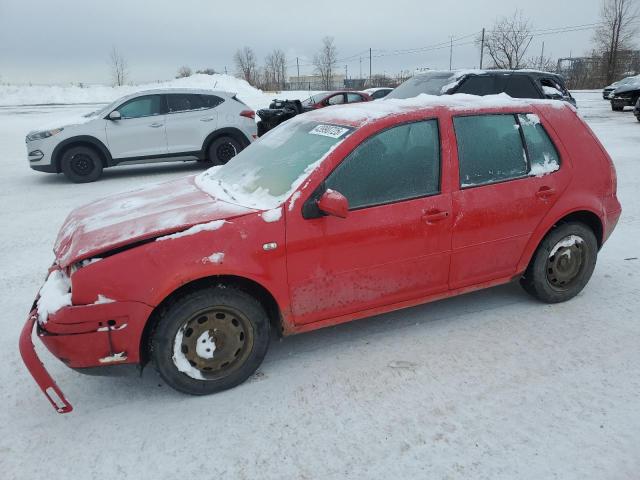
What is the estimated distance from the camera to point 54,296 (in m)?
2.69

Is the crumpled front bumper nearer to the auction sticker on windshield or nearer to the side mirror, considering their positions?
the side mirror

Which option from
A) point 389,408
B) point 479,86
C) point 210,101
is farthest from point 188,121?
point 389,408

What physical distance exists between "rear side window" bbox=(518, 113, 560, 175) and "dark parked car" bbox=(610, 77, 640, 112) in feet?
70.1

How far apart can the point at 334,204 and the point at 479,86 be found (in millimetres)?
7188

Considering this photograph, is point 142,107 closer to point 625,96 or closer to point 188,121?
point 188,121

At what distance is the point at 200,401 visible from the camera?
2.89m

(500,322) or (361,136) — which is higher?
(361,136)

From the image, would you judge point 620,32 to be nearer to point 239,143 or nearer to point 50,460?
point 239,143

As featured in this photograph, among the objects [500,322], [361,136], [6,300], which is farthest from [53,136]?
[500,322]

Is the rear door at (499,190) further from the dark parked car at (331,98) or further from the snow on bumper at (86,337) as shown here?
the dark parked car at (331,98)

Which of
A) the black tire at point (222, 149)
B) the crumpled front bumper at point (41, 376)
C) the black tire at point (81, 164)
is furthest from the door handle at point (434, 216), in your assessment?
the black tire at point (81, 164)

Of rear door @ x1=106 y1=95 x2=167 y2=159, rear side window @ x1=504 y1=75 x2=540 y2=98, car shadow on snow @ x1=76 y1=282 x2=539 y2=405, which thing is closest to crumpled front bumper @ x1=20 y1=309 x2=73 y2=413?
car shadow on snow @ x1=76 y1=282 x2=539 y2=405

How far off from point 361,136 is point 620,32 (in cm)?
5647

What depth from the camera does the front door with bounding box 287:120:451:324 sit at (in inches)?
118
